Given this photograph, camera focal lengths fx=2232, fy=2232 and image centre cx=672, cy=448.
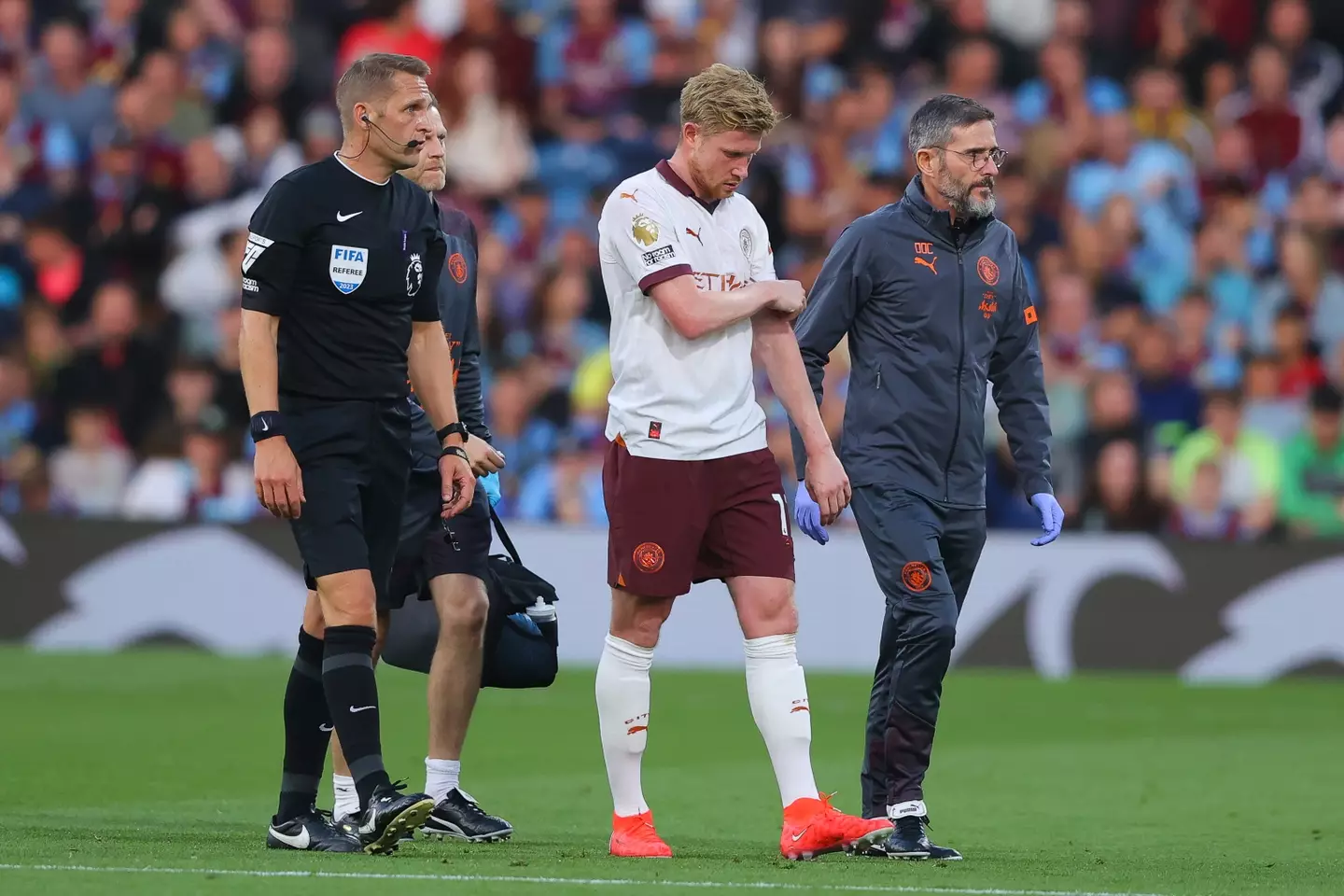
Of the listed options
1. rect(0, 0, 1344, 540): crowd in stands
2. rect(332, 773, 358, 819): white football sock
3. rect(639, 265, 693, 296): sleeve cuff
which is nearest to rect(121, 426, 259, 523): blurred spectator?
rect(0, 0, 1344, 540): crowd in stands

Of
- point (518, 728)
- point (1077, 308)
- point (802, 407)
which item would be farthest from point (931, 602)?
point (1077, 308)

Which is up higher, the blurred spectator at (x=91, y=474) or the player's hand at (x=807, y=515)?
the blurred spectator at (x=91, y=474)

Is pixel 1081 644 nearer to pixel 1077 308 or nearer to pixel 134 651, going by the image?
pixel 1077 308

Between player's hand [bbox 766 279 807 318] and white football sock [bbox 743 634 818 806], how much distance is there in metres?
1.02

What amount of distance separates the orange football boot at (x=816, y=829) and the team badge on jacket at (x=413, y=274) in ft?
6.50

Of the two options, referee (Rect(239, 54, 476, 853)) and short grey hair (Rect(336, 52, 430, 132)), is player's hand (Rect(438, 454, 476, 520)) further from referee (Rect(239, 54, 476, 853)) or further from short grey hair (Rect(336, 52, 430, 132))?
short grey hair (Rect(336, 52, 430, 132))

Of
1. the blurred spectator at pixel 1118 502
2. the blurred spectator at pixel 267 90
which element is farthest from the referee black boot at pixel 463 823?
the blurred spectator at pixel 267 90

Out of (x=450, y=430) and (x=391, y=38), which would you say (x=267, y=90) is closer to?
(x=391, y=38)

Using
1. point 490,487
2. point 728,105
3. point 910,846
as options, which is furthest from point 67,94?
point 910,846

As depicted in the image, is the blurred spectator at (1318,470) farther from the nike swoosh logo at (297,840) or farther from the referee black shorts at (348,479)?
the nike swoosh logo at (297,840)

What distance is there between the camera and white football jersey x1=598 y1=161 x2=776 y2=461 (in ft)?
22.7

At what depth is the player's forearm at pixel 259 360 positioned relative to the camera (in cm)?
664

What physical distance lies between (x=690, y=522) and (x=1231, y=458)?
9363 mm

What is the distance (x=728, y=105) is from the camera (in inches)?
271
